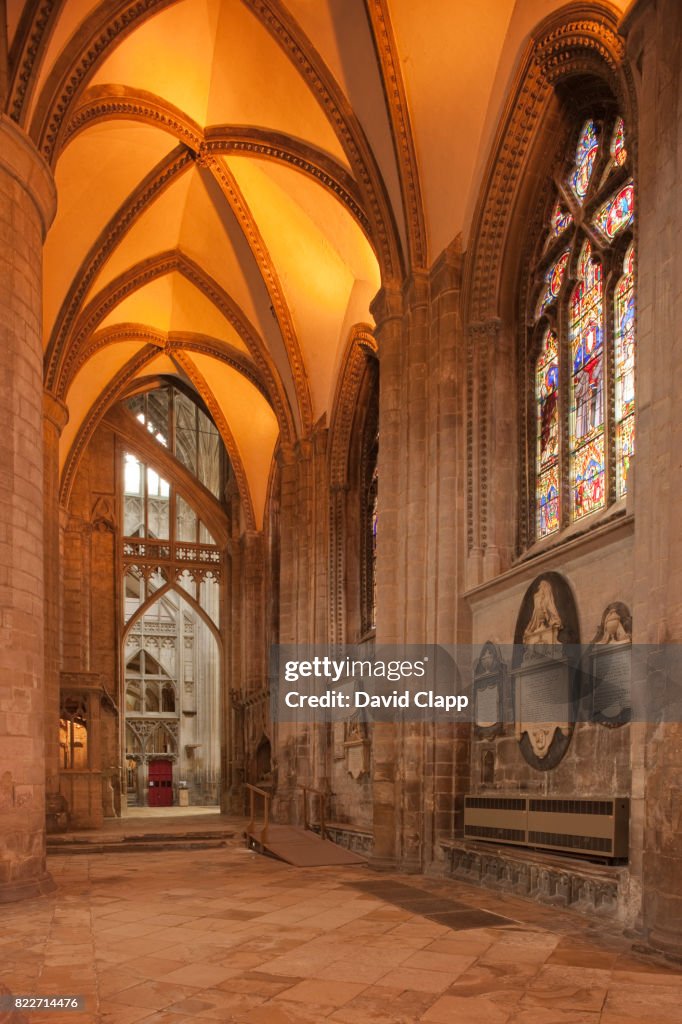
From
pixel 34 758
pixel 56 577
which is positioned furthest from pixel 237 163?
pixel 34 758

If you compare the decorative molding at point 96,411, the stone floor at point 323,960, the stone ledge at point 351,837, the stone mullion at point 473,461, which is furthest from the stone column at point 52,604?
the stone mullion at point 473,461

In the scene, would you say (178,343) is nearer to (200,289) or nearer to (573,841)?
(200,289)

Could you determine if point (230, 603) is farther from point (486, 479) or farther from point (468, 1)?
point (468, 1)

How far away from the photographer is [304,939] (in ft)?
24.0

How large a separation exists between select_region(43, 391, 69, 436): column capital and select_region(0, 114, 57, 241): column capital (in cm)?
632

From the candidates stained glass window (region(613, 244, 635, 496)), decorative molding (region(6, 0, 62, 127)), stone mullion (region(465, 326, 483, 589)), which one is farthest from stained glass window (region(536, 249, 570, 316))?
decorative molding (region(6, 0, 62, 127))

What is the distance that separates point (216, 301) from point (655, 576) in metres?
13.6

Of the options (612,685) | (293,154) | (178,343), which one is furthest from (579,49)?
(178,343)

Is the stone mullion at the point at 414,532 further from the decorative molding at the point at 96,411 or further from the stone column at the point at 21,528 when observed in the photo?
the decorative molding at the point at 96,411

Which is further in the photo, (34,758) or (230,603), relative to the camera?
(230,603)

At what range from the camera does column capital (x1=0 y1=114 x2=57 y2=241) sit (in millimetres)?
10234

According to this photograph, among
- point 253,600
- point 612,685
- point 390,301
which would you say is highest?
point 390,301

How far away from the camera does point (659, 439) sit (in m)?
7.46
